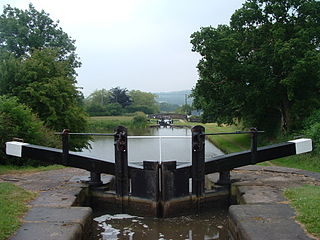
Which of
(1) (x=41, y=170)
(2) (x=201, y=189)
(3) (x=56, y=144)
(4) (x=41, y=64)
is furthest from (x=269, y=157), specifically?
(4) (x=41, y=64)

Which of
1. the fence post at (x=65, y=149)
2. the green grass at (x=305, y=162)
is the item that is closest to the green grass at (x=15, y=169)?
the fence post at (x=65, y=149)

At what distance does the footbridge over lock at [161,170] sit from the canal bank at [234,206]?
48cm

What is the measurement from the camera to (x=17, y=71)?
13.8 metres

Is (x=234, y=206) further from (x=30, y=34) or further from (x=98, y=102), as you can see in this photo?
(x=98, y=102)

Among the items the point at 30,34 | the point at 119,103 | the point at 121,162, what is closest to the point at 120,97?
the point at 119,103

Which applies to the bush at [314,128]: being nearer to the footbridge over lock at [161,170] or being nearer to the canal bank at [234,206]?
the canal bank at [234,206]

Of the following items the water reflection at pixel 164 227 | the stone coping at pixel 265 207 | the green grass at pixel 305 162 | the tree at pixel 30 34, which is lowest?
the water reflection at pixel 164 227

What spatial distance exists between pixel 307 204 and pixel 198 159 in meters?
1.86

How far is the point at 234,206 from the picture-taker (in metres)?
4.75

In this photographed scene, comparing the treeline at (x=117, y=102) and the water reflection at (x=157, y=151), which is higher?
the treeline at (x=117, y=102)

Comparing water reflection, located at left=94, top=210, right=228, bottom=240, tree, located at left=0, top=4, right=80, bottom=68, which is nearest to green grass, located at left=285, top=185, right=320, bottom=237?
water reflection, located at left=94, top=210, right=228, bottom=240

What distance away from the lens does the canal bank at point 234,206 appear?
149 inches

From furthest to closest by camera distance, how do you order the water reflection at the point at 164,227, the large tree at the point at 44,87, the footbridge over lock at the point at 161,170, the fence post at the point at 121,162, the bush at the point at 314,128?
1. the large tree at the point at 44,87
2. the bush at the point at 314,128
3. the fence post at the point at 121,162
4. the footbridge over lock at the point at 161,170
5. the water reflection at the point at 164,227

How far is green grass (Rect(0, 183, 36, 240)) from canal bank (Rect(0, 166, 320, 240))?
98 millimetres
